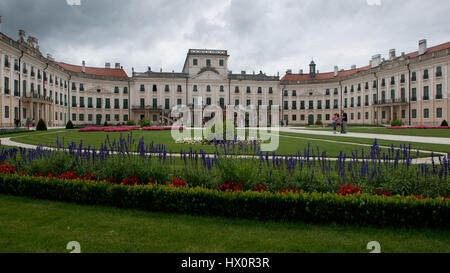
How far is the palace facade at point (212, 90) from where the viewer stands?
127 feet

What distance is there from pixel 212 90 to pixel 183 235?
6026 cm

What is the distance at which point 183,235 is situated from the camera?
3.64 meters

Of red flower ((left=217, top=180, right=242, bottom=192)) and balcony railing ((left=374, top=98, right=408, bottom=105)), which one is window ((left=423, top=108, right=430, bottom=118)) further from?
red flower ((left=217, top=180, right=242, bottom=192))

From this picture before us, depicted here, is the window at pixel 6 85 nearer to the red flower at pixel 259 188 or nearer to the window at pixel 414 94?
the red flower at pixel 259 188

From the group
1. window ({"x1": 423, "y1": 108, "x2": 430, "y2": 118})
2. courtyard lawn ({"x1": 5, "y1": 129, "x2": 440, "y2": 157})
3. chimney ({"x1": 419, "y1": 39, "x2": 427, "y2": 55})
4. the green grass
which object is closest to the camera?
the green grass

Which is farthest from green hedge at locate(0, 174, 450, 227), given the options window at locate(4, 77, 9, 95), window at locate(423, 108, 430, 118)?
window at locate(423, 108, 430, 118)

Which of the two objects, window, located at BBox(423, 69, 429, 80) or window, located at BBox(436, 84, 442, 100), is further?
window, located at BBox(423, 69, 429, 80)

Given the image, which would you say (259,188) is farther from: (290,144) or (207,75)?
(207,75)

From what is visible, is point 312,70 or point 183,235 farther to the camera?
point 312,70

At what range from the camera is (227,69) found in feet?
210

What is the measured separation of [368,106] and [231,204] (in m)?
58.7

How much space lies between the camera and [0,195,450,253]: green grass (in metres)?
3.30

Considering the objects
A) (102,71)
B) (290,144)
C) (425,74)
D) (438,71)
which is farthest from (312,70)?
(290,144)

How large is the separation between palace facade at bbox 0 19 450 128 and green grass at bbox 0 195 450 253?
36.4 metres
